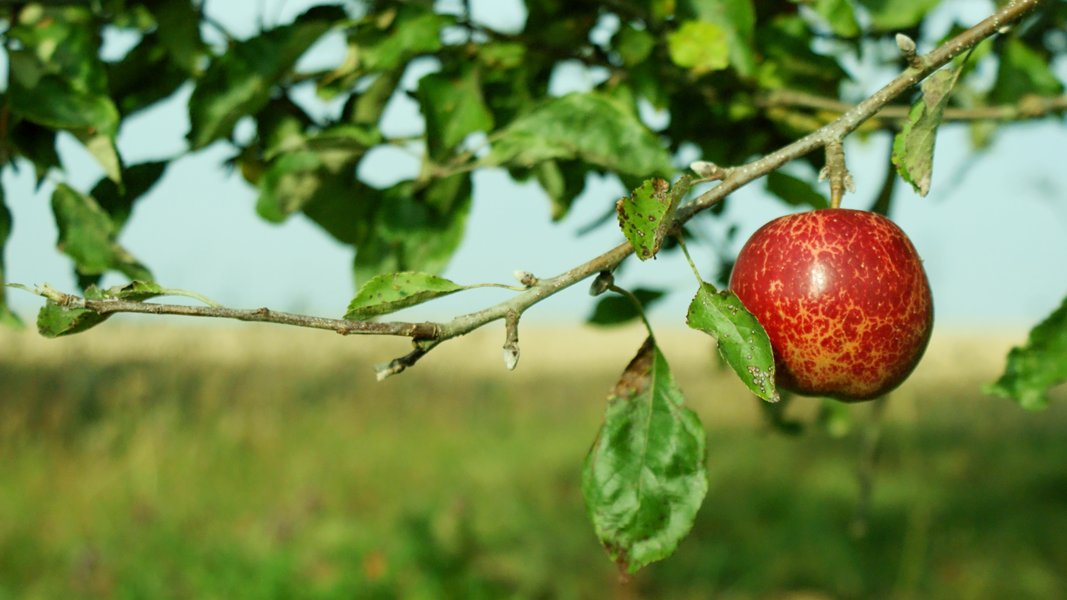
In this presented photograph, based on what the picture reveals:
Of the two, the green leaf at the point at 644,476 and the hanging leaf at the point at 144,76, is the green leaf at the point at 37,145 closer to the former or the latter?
the hanging leaf at the point at 144,76

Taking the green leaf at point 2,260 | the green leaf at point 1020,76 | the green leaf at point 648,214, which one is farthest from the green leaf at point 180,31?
the green leaf at point 1020,76

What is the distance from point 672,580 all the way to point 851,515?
63.7 inches

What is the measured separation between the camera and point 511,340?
74cm

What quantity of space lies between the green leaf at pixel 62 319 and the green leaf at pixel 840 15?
1197mm

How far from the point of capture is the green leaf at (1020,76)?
170 centimetres

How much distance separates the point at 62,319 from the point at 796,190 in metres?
1.18

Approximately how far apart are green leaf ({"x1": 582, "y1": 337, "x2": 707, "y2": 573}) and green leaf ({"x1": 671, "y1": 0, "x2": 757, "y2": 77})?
2.22 feet

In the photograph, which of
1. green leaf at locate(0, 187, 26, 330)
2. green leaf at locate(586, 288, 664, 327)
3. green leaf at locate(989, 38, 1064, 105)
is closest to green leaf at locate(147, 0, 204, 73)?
green leaf at locate(0, 187, 26, 330)

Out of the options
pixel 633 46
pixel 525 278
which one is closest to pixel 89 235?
pixel 525 278

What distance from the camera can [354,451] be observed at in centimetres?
597

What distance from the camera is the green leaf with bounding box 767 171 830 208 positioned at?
1.42m

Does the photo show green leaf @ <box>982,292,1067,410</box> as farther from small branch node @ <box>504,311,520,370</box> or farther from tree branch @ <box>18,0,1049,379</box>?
small branch node @ <box>504,311,520,370</box>

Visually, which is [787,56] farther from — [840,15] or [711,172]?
[711,172]

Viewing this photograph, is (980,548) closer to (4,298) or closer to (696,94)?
(696,94)
